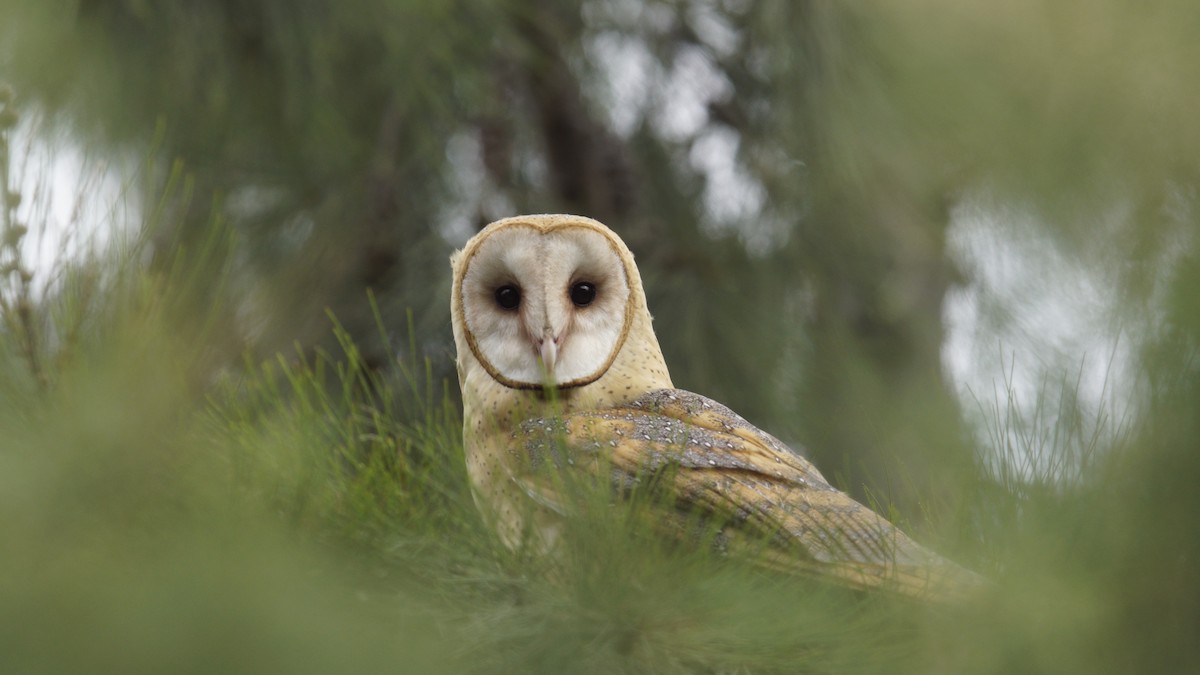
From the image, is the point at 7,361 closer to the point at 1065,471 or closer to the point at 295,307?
the point at 1065,471

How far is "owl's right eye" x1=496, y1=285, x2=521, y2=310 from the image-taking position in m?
1.94

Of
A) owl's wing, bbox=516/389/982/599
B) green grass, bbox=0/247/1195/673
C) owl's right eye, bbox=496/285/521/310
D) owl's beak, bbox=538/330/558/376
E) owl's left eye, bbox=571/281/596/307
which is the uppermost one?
owl's left eye, bbox=571/281/596/307


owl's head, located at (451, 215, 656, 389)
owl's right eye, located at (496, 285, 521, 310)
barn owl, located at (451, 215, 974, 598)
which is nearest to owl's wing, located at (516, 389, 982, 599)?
barn owl, located at (451, 215, 974, 598)

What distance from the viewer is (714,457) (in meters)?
1.59

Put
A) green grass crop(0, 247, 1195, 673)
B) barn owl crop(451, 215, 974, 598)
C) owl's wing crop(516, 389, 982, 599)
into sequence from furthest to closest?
barn owl crop(451, 215, 974, 598) → owl's wing crop(516, 389, 982, 599) → green grass crop(0, 247, 1195, 673)

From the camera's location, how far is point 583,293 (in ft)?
6.44

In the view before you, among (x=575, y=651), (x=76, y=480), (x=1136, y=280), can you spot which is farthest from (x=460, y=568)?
(x=1136, y=280)

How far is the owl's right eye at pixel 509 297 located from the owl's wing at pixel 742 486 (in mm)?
247

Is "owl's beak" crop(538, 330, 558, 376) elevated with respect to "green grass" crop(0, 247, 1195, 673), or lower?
elevated

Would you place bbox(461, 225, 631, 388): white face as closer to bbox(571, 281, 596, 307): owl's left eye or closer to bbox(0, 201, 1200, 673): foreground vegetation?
bbox(571, 281, 596, 307): owl's left eye

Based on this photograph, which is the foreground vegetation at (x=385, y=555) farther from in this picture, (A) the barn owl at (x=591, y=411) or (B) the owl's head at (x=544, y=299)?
(B) the owl's head at (x=544, y=299)

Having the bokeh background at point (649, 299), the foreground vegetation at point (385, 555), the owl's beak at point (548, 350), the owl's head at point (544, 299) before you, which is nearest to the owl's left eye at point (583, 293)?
the owl's head at point (544, 299)

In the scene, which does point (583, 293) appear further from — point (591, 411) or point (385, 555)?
point (385, 555)

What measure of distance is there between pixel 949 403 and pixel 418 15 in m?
1.51
